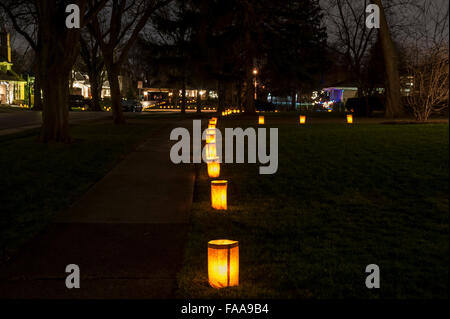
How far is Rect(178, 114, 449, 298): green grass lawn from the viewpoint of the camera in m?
4.78

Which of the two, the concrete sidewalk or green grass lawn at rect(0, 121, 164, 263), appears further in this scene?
green grass lawn at rect(0, 121, 164, 263)

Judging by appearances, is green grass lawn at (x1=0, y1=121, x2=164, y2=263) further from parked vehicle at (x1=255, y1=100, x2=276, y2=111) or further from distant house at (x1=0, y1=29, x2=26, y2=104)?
distant house at (x1=0, y1=29, x2=26, y2=104)

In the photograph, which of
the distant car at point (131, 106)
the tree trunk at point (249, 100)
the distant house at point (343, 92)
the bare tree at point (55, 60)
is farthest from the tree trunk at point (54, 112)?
the distant house at point (343, 92)

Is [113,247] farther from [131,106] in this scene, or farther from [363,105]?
[131,106]

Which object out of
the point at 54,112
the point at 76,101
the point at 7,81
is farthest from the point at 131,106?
the point at 54,112

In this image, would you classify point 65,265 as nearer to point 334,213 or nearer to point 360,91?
point 334,213

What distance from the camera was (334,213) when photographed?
7.66 meters

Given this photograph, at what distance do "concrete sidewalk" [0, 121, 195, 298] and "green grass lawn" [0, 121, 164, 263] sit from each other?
0.35 metres

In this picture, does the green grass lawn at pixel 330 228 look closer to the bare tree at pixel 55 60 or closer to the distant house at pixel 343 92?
the bare tree at pixel 55 60

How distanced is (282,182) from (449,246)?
459cm

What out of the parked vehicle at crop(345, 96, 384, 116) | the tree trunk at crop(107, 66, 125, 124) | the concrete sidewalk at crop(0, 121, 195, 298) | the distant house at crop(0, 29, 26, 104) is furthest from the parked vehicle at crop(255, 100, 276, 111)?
the concrete sidewalk at crop(0, 121, 195, 298)

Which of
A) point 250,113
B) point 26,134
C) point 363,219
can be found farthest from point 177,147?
point 250,113

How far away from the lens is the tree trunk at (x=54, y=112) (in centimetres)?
1783
